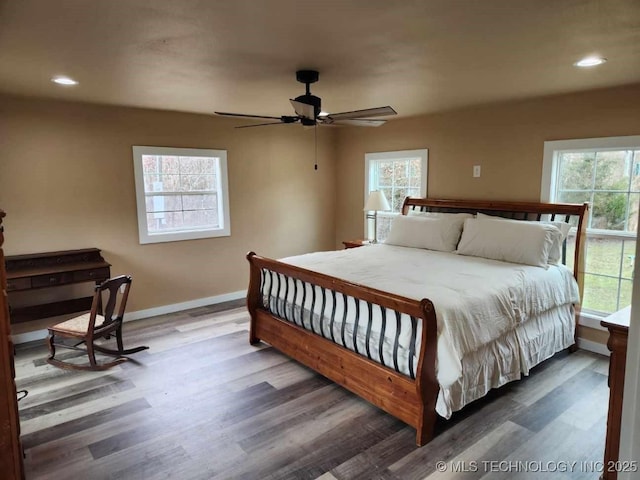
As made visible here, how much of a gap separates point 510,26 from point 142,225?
3.99 m

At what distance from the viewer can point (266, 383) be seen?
125 inches

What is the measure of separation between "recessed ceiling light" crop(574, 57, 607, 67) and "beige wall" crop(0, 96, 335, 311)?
3676 millimetres

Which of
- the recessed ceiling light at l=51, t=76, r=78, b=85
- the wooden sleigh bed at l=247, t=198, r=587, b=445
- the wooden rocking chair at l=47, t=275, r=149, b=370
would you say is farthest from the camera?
the wooden rocking chair at l=47, t=275, r=149, b=370

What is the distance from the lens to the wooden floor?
2.25 meters

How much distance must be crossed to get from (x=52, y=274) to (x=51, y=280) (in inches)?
2.2

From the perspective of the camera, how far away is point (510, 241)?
11.9 ft

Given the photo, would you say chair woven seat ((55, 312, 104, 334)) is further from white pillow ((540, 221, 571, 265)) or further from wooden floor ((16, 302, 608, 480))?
white pillow ((540, 221, 571, 265))

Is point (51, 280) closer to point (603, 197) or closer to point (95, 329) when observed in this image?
point (95, 329)

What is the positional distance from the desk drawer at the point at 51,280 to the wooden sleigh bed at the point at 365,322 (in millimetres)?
1688

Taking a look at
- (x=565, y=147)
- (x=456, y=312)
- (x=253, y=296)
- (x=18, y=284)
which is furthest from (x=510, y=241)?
→ (x=18, y=284)

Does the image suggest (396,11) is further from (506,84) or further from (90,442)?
(90,442)

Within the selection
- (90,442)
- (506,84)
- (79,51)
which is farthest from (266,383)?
(506,84)

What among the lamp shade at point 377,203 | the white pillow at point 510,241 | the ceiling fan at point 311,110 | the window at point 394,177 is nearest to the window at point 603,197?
the white pillow at point 510,241

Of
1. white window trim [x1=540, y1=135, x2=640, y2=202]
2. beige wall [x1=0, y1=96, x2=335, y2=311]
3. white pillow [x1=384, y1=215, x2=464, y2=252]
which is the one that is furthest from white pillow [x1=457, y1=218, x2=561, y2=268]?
beige wall [x1=0, y1=96, x2=335, y2=311]
